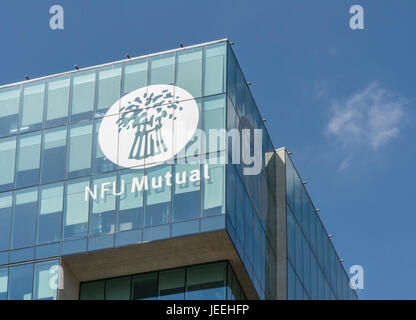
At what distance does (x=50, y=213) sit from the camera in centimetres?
5550

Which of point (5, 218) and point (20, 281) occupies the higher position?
point (5, 218)

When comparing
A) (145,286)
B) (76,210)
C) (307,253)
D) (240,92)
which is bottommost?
(145,286)

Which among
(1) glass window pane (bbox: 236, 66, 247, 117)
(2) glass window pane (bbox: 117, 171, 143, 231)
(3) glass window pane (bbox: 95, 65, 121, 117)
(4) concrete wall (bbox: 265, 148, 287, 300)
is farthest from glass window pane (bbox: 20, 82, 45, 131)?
(4) concrete wall (bbox: 265, 148, 287, 300)

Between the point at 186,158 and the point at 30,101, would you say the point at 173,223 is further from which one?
the point at 30,101

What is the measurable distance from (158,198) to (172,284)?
425cm

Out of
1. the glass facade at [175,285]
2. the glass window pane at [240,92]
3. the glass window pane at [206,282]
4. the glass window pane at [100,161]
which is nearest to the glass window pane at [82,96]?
the glass window pane at [100,161]

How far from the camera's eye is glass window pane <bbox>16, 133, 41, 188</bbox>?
5700 cm

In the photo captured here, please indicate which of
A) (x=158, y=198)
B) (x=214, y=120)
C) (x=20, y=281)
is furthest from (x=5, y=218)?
(x=214, y=120)

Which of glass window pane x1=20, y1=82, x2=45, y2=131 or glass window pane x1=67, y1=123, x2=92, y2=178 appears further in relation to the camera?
glass window pane x1=20, y1=82, x2=45, y2=131

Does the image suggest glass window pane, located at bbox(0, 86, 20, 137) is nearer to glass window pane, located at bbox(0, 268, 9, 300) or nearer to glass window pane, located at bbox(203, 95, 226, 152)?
glass window pane, located at bbox(0, 268, 9, 300)

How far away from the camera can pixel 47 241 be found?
54906 millimetres

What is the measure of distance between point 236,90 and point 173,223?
8.18 meters

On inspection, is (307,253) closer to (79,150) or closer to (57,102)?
(79,150)

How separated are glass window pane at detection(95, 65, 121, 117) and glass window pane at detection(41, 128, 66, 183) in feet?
7.50
